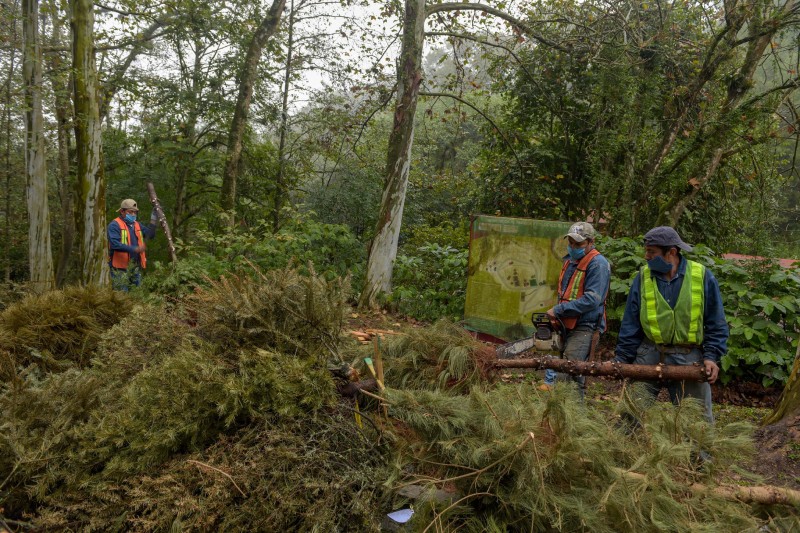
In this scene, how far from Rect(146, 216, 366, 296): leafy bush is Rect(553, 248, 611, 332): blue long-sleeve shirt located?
3.52 m

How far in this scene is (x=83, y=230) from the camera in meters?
8.41

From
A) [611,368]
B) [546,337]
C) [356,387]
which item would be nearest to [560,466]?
[356,387]

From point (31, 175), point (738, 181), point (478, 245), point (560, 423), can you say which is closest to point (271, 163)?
point (31, 175)

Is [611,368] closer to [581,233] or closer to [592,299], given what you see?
[592,299]

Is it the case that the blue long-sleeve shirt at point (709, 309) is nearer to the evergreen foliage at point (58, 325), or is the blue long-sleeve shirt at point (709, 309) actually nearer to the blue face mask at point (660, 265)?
the blue face mask at point (660, 265)

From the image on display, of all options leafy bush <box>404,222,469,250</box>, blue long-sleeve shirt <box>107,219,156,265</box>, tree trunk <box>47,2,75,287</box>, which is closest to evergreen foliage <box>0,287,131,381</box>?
blue long-sleeve shirt <box>107,219,156,265</box>

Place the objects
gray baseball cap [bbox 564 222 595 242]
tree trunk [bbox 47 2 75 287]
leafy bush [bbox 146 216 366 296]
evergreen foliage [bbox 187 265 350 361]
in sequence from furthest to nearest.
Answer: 1. tree trunk [bbox 47 2 75 287]
2. leafy bush [bbox 146 216 366 296]
3. gray baseball cap [bbox 564 222 595 242]
4. evergreen foliage [bbox 187 265 350 361]

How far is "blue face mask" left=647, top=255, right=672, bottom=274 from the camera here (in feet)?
12.0

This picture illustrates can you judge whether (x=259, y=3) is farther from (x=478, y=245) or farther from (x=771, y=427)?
(x=771, y=427)

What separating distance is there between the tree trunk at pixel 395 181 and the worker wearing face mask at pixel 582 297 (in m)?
4.28

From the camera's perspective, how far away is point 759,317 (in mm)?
6035

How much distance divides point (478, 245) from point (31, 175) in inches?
406

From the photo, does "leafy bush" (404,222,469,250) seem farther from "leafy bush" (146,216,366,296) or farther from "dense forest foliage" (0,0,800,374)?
"leafy bush" (146,216,366,296)

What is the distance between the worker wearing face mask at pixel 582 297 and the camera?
14.5ft
